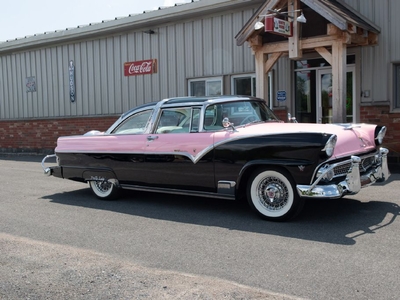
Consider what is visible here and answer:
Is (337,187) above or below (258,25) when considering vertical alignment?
below

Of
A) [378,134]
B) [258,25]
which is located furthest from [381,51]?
[378,134]

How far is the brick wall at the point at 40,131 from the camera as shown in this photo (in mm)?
16531

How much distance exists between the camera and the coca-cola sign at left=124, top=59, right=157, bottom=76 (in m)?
14.9

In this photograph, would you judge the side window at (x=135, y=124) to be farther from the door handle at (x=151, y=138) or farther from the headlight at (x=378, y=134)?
the headlight at (x=378, y=134)

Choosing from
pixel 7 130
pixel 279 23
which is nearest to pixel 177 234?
pixel 279 23

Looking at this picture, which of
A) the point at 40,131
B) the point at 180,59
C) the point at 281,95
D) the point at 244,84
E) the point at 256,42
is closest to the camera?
the point at 256,42

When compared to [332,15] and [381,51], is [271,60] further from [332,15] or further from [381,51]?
[381,51]

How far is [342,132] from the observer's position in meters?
5.73

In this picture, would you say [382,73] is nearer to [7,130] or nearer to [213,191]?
[213,191]

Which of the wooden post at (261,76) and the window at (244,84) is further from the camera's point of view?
the window at (244,84)

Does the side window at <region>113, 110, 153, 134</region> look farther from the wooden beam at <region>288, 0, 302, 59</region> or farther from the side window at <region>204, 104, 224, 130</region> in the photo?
the wooden beam at <region>288, 0, 302, 59</region>

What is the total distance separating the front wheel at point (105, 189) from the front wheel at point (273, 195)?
2.60m

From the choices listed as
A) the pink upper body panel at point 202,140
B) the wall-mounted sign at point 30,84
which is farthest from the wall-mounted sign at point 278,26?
the wall-mounted sign at point 30,84

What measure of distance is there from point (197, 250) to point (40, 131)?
47.9 ft
